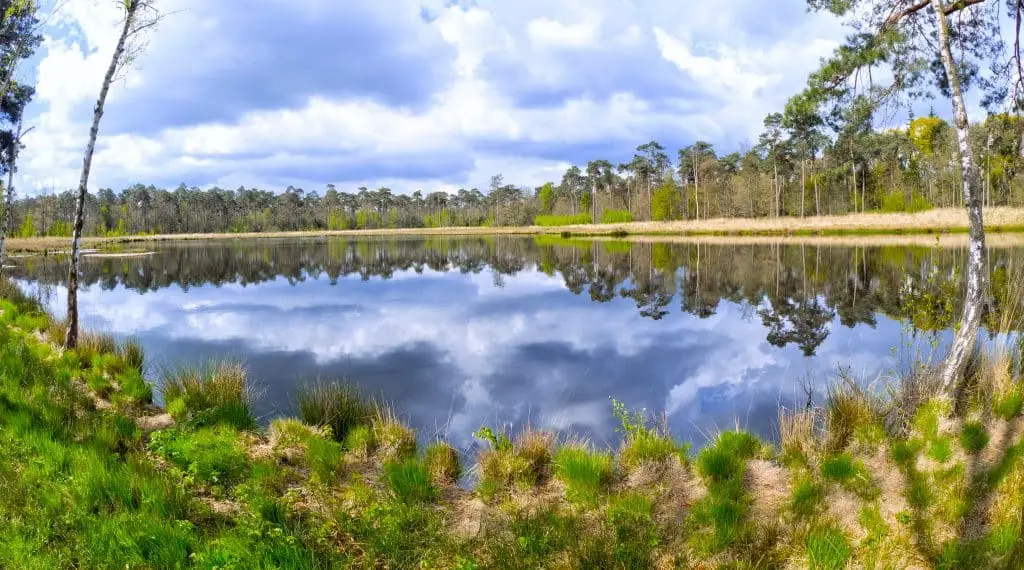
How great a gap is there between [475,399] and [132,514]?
5466 mm

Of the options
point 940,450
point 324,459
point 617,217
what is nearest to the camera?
point 940,450

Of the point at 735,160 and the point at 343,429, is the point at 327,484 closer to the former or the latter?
the point at 343,429

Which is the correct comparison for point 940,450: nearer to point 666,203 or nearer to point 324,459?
point 324,459

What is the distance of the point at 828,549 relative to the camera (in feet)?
12.1

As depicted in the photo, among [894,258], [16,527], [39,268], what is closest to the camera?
[16,527]

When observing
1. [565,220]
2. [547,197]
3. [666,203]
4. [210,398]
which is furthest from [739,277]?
[547,197]

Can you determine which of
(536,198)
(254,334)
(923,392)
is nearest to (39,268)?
(254,334)

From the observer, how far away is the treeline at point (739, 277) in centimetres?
1258

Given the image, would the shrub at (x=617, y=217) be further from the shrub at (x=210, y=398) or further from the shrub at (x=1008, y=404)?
the shrub at (x=1008, y=404)

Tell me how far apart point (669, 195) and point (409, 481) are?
3040 inches

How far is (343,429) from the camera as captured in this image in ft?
23.2

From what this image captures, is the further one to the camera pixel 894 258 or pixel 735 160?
pixel 735 160

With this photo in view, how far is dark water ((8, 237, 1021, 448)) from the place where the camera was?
28.1ft

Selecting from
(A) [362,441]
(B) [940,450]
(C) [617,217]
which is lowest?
(A) [362,441]
